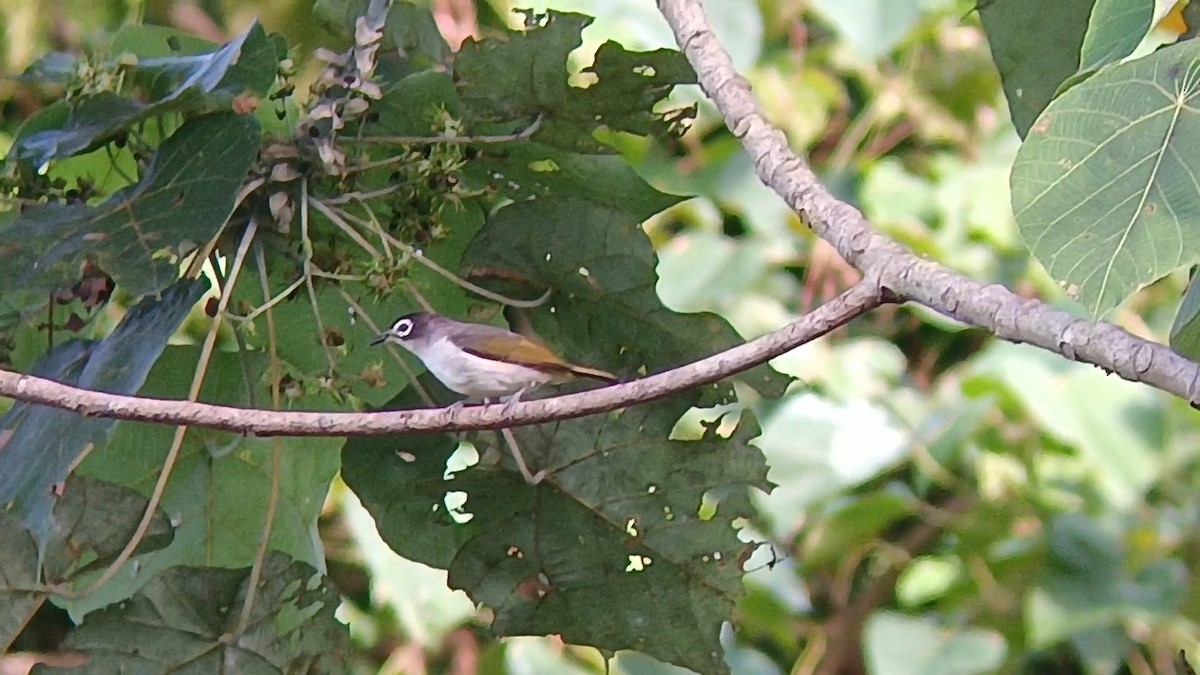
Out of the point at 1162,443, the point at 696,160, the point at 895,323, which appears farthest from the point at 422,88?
the point at 895,323

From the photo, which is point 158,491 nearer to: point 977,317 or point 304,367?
point 304,367

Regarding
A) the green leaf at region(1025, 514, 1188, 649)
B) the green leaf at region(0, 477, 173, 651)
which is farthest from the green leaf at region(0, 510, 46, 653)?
the green leaf at region(1025, 514, 1188, 649)

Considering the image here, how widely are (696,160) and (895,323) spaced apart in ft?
1.78

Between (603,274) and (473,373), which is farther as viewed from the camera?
(473,373)

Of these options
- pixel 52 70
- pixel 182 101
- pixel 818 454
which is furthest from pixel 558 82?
pixel 818 454

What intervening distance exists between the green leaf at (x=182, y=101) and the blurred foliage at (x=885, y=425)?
0.60m

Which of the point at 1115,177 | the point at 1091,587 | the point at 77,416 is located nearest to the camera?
the point at 1115,177

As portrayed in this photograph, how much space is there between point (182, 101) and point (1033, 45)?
0.63 meters

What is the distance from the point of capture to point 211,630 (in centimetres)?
89

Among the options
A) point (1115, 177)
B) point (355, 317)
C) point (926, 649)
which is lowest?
point (926, 649)

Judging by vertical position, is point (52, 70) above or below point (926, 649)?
above

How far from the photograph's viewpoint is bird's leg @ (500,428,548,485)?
96 cm

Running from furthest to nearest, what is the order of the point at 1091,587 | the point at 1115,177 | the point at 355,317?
the point at 1091,587
the point at 355,317
the point at 1115,177

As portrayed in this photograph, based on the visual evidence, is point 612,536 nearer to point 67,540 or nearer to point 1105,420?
point 67,540
